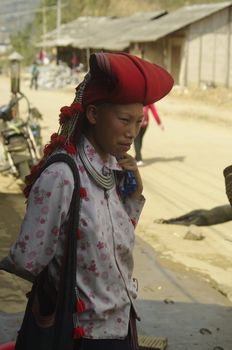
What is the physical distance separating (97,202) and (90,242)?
5.1 inches

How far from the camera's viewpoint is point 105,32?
3700 centimetres

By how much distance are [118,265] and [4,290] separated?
8.23ft

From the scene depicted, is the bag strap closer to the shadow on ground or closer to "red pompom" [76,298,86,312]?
"red pompom" [76,298,86,312]

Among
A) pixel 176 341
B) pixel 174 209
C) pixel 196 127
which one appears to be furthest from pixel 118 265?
pixel 196 127

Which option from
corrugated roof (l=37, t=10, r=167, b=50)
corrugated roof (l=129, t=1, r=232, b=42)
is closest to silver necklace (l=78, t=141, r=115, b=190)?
→ corrugated roof (l=129, t=1, r=232, b=42)

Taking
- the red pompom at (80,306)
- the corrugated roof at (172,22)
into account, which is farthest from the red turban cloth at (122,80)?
the corrugated roof at (172,22)

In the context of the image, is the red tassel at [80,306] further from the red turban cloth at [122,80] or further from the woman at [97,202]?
the red turban cloth at [122,80]

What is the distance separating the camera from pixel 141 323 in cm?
379

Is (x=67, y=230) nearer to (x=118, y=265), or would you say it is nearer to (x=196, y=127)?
(x=118, y=265)

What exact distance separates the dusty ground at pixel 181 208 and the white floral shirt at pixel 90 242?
166 cm

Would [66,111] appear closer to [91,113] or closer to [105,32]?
[91,113]

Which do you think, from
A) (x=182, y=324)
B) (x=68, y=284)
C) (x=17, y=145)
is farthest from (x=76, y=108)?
(x=17, y=145)

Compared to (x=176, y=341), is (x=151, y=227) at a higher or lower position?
lower

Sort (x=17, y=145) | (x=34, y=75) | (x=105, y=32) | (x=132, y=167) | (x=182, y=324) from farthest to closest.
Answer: (x=105, y=32), (x=34, y=75), (x=17, y=145), (x=182, y=324), (x=132, y=167)
